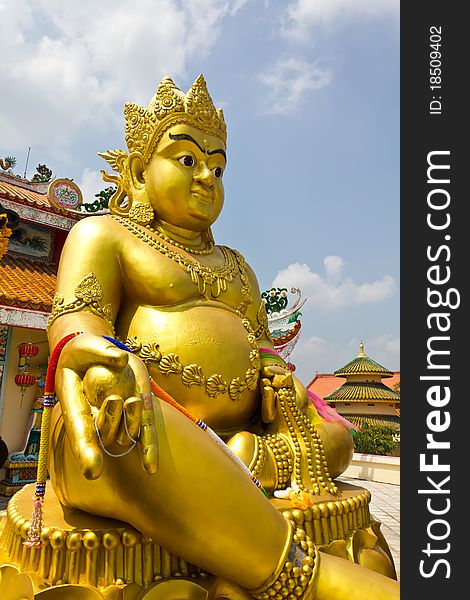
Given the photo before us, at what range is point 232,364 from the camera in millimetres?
2090

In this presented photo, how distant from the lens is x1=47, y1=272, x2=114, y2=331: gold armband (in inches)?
77.4

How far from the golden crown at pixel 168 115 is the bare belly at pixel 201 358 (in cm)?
90

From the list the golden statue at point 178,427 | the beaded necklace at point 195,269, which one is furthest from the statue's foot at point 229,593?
the beaded necklace at point 195,269

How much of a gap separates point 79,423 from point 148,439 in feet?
0.63

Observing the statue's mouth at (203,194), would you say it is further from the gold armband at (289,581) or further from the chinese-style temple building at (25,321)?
the chinese-style temple building at (25,321)

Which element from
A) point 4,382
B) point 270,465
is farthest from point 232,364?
point 4,382

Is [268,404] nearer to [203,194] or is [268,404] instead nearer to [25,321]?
[203,194]

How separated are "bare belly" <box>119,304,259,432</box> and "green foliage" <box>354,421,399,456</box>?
10472 mm

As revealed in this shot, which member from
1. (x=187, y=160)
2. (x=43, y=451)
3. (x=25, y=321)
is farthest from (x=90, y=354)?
(x=25, y=321)

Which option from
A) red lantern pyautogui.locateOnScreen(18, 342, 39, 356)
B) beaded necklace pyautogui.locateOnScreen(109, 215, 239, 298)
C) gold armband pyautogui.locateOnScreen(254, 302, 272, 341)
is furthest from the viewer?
red lantern pyautogui.locateOnScreen(18, 342, 39, 356)

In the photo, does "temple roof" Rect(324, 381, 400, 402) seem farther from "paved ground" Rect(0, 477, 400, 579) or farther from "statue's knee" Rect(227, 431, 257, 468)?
"statue's knee" Rect(227, 431, 257, 468)

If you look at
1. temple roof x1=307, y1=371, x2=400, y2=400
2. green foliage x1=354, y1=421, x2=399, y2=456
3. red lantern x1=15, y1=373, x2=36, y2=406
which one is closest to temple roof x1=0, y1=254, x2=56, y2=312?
red lantern x1=15, y1=373, x2=36, y2=406

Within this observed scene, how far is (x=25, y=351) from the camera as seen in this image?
22.5 ft

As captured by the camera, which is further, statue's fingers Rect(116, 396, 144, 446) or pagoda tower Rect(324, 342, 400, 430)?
pagoda tower Rect(324, 342, 400, 430)
